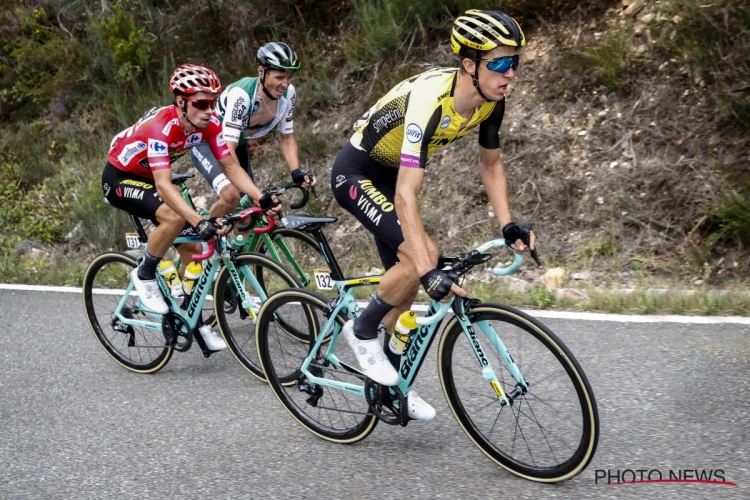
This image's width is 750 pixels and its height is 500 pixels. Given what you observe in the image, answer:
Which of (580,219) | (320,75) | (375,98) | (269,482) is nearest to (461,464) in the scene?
(269,482)

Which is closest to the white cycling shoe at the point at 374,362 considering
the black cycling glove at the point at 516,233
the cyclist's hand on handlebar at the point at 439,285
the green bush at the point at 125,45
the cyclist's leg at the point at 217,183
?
the cyclist's hand on handlebar at the point at 439,285

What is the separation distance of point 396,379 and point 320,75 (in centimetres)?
737

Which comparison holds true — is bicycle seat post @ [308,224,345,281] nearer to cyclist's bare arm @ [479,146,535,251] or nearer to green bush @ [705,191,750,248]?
cyclist's bare arm @ [479,146,535,251]

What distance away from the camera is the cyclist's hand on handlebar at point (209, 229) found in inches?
195

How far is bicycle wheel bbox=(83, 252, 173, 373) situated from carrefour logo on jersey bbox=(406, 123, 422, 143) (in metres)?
2.64

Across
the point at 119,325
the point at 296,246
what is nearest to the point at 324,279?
the point at 296,246

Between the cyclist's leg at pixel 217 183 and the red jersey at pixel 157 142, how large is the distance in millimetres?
449

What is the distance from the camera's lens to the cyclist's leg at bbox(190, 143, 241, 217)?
259 inches

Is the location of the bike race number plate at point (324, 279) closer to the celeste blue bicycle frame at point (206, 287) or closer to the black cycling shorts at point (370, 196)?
the black cycling shorts at point (370, 196)

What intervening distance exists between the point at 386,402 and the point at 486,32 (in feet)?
6.03

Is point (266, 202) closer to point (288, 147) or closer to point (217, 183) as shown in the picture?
point (217, 183)

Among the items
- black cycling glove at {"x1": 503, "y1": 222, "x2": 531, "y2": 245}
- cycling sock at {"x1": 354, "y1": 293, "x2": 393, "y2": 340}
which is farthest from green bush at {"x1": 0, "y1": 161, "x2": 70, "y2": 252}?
black cycling glove at {"x1": 503, "y1": 222, "x2": 531, "y2": 245}

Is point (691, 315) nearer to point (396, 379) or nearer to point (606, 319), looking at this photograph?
point (606, 319)

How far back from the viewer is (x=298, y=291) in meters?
4.62
